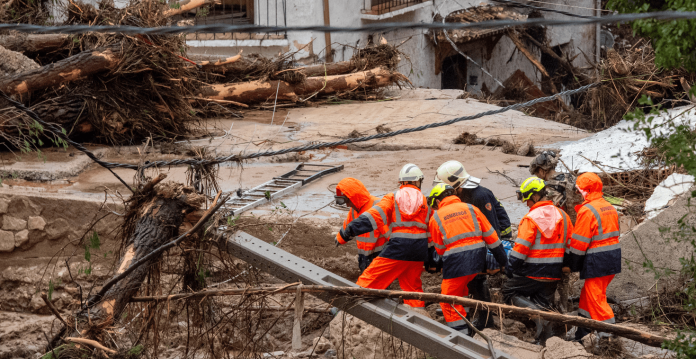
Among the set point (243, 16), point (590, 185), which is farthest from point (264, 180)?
point (243, 16)

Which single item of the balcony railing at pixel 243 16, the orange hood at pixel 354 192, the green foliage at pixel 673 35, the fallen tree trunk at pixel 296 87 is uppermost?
the balcony railing at pixel 243 16

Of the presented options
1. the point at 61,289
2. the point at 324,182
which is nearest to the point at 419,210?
the point at 324,182

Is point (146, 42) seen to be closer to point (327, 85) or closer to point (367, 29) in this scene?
point (327, 85)

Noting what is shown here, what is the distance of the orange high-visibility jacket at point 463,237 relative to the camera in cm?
472

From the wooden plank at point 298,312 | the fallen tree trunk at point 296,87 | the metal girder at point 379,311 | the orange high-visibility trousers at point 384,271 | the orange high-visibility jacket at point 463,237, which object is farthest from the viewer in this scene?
the fallen tree trunk at point 296,87

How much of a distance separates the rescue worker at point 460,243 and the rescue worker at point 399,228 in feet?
0.68

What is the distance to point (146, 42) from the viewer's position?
8.09m

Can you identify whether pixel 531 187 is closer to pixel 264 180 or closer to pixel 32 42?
pixel 264 180

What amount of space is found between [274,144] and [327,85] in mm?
3471

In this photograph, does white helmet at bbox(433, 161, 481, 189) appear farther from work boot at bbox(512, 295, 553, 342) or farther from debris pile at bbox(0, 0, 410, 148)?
debris pile at bbox(0, 0, 410, 148)

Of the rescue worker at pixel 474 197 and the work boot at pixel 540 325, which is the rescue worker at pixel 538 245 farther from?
the rescue worker at pixel 474 197

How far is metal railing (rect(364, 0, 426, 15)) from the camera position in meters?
15.8

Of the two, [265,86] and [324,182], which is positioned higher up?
[265,86]

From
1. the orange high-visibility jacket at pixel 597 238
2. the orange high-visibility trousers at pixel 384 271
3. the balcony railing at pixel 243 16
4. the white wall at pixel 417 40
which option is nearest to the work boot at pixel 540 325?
the orange high-visibility jacket at pixel 597 238
